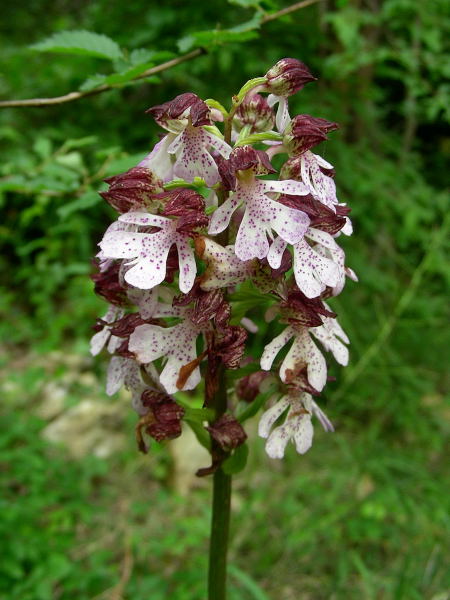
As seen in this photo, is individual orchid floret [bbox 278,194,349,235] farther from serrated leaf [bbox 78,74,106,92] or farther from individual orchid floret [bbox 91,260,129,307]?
serrated leaf [bbox 78,74,106,92]

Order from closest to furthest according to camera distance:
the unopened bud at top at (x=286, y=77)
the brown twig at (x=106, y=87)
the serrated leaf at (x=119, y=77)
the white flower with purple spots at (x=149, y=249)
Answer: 1. the white flower with purple spots at (x=149, y=249)
2. the unopened bud at top at (x=286, y=77)
3. the serrated leaf at (x=119, y=77)
4. the brown twig at (x=106, y=87)

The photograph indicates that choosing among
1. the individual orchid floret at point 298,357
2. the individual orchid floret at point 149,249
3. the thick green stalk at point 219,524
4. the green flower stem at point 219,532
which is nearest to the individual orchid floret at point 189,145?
the individual orchid floret at point 149,249

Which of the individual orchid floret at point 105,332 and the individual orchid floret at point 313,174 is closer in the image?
the individual orchid floret at point 313,174

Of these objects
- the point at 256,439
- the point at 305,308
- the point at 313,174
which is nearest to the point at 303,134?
the point at 313,174

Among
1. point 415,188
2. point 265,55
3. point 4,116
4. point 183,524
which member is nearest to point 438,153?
point 415,188

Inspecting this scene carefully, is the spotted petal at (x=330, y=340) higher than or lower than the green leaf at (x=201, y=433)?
higher

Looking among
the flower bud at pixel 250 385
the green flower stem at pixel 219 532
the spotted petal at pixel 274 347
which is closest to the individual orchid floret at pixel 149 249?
the spotted petal at pixel 274 347

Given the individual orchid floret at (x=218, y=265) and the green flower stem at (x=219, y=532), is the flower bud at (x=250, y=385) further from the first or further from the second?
the individual orchid floret at (x=218, y=265)

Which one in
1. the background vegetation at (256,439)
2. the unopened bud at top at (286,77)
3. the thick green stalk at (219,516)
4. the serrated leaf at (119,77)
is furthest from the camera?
the background vegetation at (256,439)
